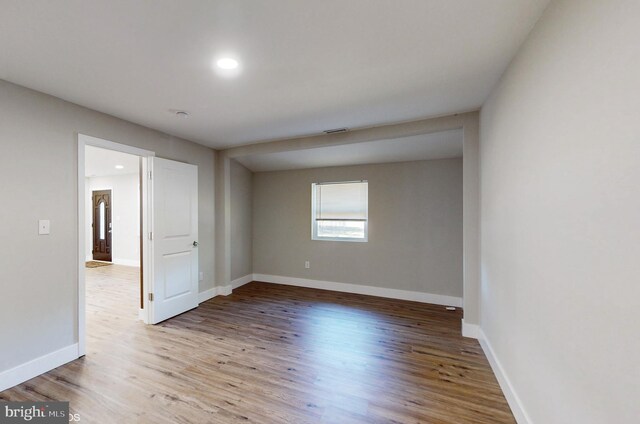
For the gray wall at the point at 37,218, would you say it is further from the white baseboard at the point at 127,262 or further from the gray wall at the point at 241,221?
the white baseboard at the point at 127,262

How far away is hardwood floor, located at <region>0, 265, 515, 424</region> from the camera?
187 cm

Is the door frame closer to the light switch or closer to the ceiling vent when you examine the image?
the light switch

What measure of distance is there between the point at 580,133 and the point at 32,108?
149 inches

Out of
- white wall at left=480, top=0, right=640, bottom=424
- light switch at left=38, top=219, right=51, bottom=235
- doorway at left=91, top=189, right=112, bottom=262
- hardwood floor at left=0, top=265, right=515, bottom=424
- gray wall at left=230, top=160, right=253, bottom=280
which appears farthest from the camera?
doorway at left=91, top=189, right=112, bottom=262

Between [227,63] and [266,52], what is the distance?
335mm

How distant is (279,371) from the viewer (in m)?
2.34

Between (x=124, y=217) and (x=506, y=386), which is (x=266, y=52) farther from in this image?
(x=124, y=217)

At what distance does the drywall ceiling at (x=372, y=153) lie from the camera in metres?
3.56

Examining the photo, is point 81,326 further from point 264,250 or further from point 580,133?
point 580,133

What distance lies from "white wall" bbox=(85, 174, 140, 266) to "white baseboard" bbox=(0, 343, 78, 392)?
5.28m

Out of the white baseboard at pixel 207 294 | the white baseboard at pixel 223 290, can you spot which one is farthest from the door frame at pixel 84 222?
the white baseboard at pixel 223 290

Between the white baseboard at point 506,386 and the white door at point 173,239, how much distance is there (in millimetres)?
3678

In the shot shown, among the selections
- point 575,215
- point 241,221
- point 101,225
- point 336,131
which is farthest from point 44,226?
point 101,225

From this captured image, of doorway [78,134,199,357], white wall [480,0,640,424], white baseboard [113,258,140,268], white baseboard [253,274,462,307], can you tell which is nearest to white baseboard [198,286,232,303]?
doorway [78,134,199,357]
